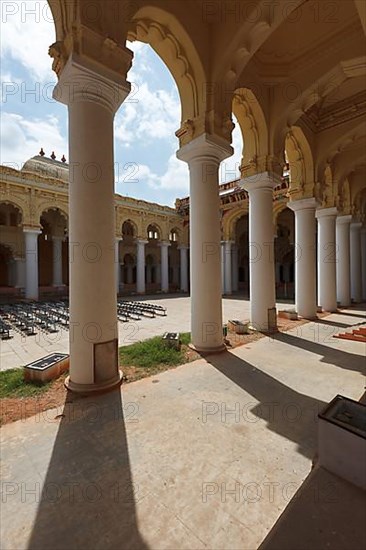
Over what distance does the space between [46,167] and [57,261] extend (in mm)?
9655

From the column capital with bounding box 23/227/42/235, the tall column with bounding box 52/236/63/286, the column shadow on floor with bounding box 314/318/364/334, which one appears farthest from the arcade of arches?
the tall column with bounding box 52/236/63/286

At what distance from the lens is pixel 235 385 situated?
4273 mm

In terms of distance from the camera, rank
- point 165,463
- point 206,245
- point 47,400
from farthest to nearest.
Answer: point 206,245
point 47,400
point 165,463

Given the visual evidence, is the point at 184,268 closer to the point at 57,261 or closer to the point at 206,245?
the point at 57,261

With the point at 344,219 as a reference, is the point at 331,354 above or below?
below

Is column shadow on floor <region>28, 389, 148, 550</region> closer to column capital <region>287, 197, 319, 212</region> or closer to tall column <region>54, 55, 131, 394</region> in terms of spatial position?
tall column <region>54, 55, 131, 394</region>

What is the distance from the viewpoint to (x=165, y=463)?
2.45 meters

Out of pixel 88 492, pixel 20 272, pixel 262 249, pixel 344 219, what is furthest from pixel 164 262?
pixel 88 492

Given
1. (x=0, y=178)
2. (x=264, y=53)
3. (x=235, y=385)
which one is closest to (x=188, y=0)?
(x=264, y=53)

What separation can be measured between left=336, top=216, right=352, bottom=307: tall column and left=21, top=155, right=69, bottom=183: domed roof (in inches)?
901

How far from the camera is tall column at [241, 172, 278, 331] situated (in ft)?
25.7

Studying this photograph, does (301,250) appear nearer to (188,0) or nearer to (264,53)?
(264,53)

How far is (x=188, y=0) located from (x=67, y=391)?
749 centimetres

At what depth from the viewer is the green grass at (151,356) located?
5.23 metres
